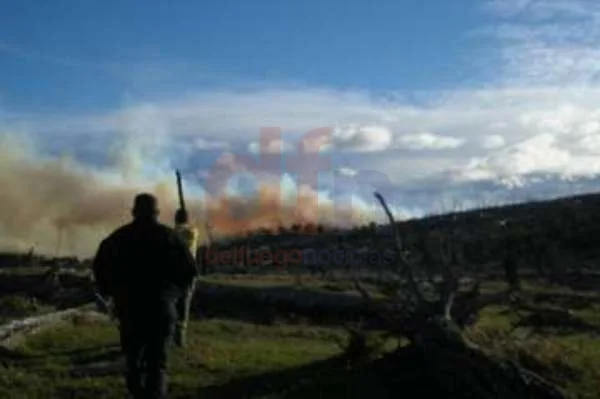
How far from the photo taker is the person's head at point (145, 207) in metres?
12.4

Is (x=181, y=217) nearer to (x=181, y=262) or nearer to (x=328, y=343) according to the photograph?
(x=328, y=343)

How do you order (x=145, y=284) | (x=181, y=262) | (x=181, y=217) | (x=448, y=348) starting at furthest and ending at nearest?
1. (x=181, y=217)
2. (x=448, y=348)
3. (x=181, y=262)
4. (x=145, y=284)

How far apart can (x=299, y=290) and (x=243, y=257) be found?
25.2m

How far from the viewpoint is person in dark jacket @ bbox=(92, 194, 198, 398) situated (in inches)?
480

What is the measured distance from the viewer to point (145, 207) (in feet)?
40.8

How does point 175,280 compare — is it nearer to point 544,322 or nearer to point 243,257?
point 544,322

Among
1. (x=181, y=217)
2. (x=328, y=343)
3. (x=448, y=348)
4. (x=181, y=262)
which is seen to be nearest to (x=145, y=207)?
(x=181, y=262)

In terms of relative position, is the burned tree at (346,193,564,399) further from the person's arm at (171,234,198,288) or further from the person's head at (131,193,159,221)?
the person's head at (131,193,159,221)

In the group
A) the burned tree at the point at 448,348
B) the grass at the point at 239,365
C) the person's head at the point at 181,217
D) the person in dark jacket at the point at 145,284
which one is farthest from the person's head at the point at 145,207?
the person's head at the point at 181,217

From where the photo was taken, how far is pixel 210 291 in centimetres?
2745

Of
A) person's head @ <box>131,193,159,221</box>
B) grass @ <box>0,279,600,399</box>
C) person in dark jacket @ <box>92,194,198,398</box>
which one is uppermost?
person's head @ <box>131,193,159,221</box>

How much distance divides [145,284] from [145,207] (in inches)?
31.9

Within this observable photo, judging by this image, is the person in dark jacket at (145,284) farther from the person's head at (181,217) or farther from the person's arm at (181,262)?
the person's head at (181,217)

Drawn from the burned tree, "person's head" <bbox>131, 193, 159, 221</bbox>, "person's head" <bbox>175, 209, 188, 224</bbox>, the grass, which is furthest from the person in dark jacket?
"person's head" <bbox>175, 209, 188, 224</bbox>
